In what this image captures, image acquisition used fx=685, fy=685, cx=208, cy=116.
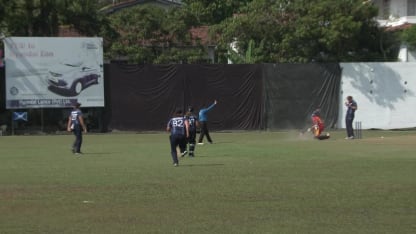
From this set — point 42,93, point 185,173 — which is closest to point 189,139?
point 185,173

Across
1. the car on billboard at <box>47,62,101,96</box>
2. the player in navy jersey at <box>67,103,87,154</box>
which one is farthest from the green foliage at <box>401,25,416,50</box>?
the player in navy jersey at <box>67,103,87,154</box>

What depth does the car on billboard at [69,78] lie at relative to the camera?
37031 mm

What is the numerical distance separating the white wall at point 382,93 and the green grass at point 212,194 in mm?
18607

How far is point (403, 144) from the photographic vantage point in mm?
25453

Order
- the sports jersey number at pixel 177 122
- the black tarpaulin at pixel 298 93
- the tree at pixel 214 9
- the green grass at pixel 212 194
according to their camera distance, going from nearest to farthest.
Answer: the green grass at pixel 212 194 < the sports jersey number at pixel 177 122 < the black tarpaulin at pixel 298 93 < the tree at pixel 214 9

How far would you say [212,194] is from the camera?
12.1m

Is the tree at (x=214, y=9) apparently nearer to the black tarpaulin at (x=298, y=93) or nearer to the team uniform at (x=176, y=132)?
the black tarpaulin at (x=298, y=93)

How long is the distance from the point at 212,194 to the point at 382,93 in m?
29.3

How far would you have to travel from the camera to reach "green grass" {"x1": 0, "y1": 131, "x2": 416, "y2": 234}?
9305 millimetres

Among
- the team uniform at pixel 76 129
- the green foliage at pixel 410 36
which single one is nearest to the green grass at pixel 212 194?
the team uniform at pixel 76 129

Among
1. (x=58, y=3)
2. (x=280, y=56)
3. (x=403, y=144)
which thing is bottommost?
(x=403, y=144)

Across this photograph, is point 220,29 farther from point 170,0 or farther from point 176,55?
point 170,0

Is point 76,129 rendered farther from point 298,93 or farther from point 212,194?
point 298,93

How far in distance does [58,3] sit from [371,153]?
77.0ft
